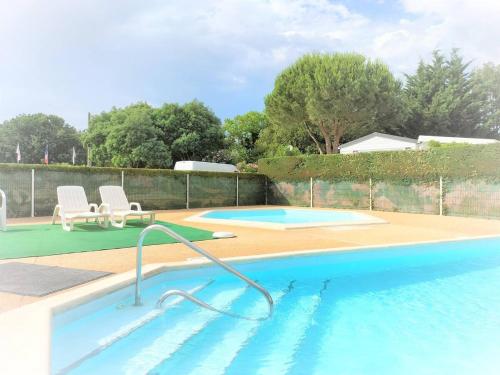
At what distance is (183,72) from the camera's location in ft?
96.2

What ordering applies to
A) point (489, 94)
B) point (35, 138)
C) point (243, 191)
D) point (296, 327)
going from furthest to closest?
1. point (35, 138)
2. point (489, 94)
3. point (243, 191)
4. point (296, 327)

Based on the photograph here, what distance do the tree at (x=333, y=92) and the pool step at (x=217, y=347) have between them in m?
24.8

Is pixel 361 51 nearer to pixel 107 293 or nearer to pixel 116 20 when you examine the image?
pixel 116 20

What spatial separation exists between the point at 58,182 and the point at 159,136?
30.2 m

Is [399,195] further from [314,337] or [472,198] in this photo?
[314,337]

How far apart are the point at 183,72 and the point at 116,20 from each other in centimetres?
1667

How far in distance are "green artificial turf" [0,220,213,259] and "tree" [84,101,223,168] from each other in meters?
33.0

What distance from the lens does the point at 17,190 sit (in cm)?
1454

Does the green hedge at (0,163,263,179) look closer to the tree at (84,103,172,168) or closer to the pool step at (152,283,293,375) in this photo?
the pool step at (152,283,293,375)

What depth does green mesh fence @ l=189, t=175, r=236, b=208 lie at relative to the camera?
2017 centimetres

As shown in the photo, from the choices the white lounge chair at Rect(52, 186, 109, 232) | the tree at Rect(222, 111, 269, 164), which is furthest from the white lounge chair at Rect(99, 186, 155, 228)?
the tree at Rect(222, 111, 269, 164)

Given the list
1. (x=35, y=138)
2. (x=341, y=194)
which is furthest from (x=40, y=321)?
(x=35, y=138)

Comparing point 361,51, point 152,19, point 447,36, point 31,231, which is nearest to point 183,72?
point 361,51

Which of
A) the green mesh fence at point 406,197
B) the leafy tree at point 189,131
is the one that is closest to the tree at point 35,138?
the leafy tree at point 189,131
